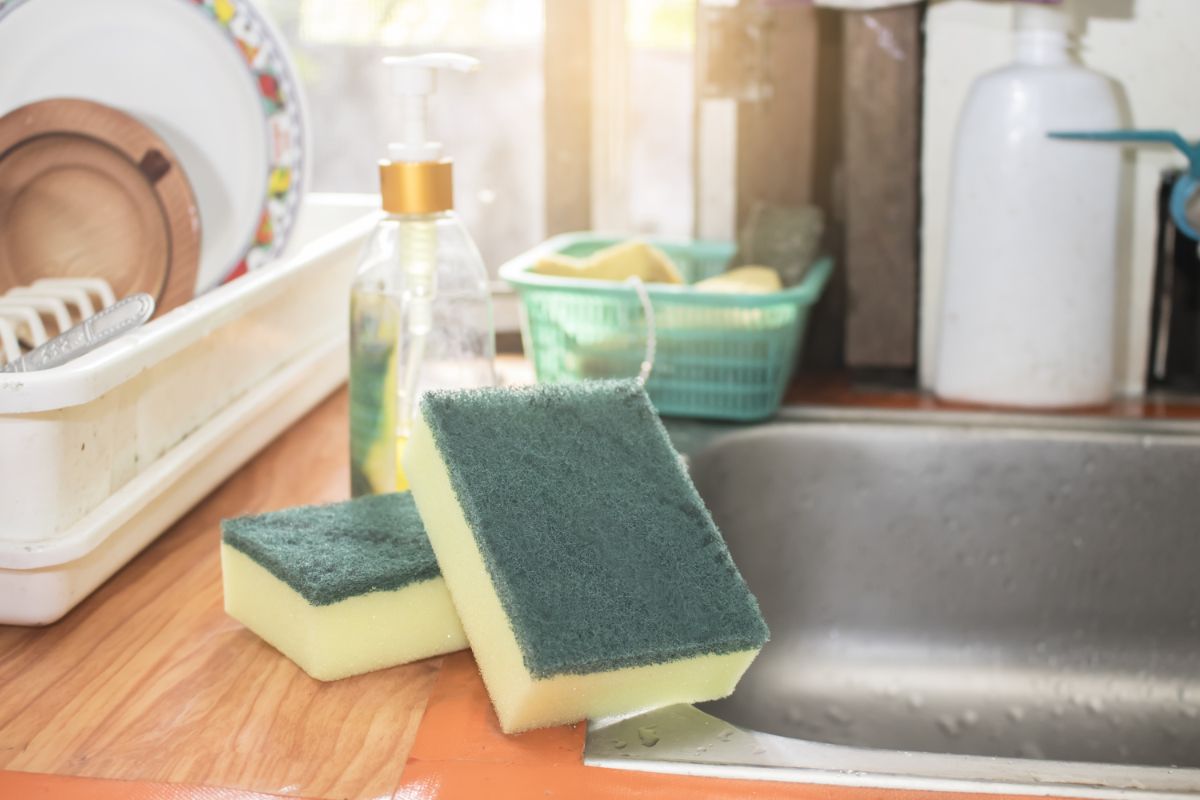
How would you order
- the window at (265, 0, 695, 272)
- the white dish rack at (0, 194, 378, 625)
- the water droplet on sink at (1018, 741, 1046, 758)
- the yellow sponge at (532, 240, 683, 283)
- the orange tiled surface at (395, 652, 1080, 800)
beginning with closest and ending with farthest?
the orange tiled surface at (395, 652, 1080, 800)
the white dish rack at (0, 194, 378, 625)
the water droplet on sink at (1018, 741, 1046, 758)
the yellow sponge at (532, 240, 683, 283)
the window at (265, 0, 695, 272)

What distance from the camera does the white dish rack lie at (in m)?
0.61

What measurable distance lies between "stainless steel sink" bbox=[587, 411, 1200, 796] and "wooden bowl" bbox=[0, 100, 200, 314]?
0.41m

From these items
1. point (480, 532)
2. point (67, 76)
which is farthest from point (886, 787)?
point (67, 76)

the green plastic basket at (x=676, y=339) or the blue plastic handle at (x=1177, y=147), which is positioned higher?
the blue plastic handle at (x=1177, y=147)

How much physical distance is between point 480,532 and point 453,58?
0.32 metres

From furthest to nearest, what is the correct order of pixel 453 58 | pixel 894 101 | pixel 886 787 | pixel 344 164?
pixel 344 164 → pixel 894 101 → pixel 453 58 → pixel 886 787

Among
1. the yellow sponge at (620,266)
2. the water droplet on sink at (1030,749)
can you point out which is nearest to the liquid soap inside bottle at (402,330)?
the yellow sponge at (620,266)

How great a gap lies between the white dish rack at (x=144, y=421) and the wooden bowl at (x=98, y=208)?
0.06 metres

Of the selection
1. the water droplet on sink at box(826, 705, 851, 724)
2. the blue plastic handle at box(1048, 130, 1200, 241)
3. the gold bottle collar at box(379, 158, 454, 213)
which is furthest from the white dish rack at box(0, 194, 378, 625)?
the blue plastic handle at box(1048, 130, 1200, 241)

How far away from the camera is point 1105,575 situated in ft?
3.06

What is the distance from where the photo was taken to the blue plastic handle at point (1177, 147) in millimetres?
921

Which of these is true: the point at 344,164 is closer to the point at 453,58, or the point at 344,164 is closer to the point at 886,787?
the point at 453,58

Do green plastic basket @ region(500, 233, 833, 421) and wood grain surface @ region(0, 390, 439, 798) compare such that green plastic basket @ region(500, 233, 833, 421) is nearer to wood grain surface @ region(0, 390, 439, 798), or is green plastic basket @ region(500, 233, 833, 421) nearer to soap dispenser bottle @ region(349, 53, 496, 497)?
soap dispenser bottle @ region(349, 53, 496, 497)

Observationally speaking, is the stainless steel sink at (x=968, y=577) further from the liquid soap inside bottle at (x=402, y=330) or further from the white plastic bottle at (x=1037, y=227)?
the liquid soap inside bottle at (x=402, y=330)
